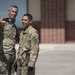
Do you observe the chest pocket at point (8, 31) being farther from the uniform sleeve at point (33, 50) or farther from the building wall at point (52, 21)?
the building wall at point (52, 21)

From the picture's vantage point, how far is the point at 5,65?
6.74m

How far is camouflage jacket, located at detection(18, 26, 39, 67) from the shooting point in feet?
20.8

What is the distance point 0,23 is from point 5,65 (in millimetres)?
747

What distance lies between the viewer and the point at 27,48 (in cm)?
653

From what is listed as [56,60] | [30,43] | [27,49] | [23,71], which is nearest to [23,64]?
[23,71]

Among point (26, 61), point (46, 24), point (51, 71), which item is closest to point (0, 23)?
point (26, 61)

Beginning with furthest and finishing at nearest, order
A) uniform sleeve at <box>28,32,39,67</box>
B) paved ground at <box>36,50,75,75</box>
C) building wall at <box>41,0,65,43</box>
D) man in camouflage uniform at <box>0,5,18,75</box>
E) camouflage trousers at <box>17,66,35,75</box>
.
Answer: building wall at <box>41,0,65,43</box>
paved ground at <box>36,50,75,75</box>
man in camouflage uniform at <box>0,5,18,75</box>
camouflage trousers at <box>17,66,35,75</box>
uniform sleeve at <box>28,32,39,67</box>

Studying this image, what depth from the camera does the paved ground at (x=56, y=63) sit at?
36.3ft

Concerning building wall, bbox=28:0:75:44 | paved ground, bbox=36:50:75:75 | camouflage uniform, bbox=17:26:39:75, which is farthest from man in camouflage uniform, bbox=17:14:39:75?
building wall, bbox=28:0:75:44

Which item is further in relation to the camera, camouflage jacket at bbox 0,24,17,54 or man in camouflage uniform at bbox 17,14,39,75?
camouflage jacket at bbox 0,24,17,54

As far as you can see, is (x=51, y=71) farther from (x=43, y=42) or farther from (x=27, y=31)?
(x=43, y=42)

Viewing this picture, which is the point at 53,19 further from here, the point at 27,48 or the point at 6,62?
the point at 27,48

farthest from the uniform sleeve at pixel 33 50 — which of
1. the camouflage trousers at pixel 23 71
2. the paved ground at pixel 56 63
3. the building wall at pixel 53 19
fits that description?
the building wall at pixel 53 19

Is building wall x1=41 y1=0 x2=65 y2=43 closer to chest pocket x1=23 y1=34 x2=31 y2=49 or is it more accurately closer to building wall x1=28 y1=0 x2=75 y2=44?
building wall x1=28 y1=0 x2=75 y2=44
